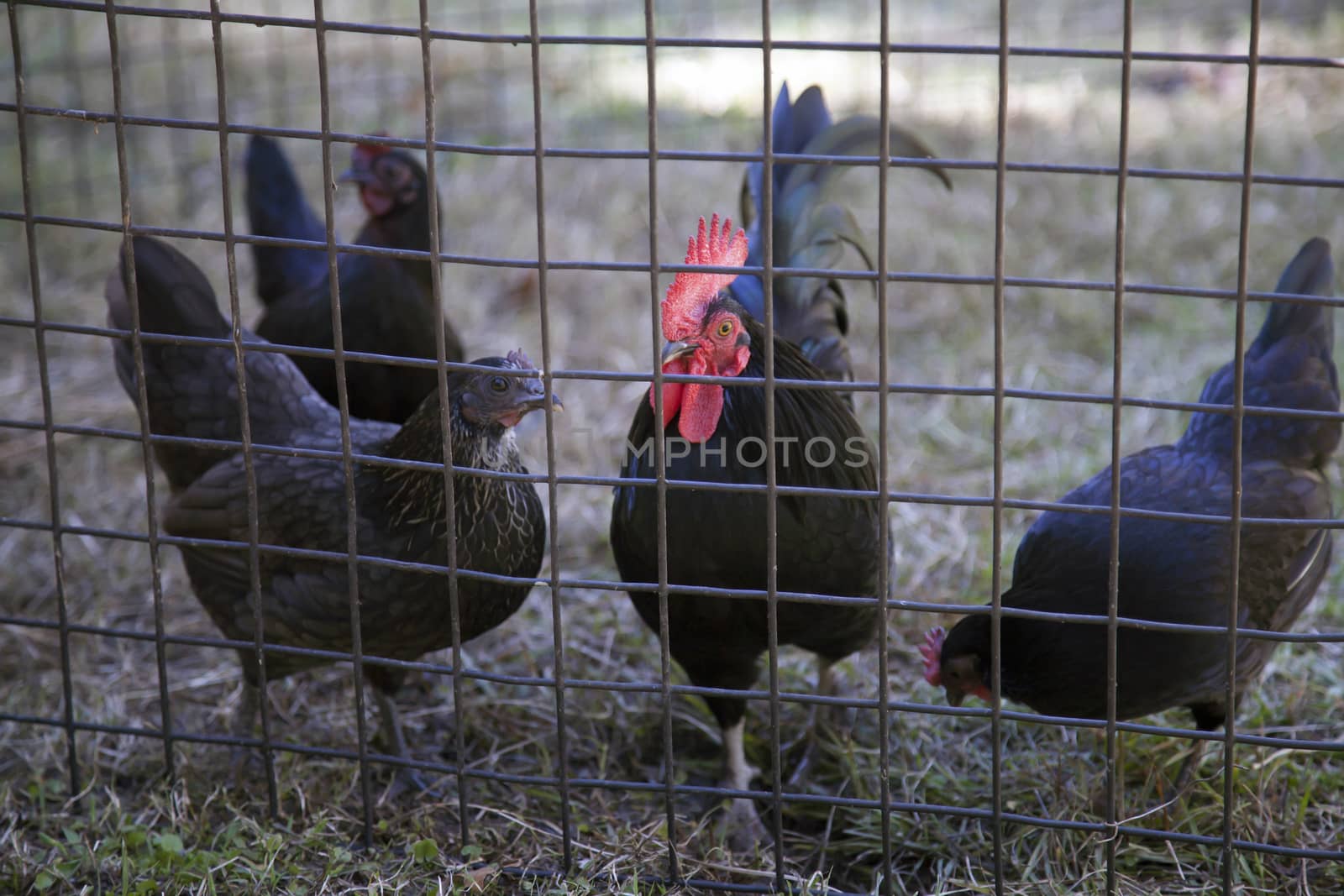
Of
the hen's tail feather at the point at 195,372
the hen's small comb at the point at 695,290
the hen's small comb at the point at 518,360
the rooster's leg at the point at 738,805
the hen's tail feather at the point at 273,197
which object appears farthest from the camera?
the hen's tail feather at the point at 273,197

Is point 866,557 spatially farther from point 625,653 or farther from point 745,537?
point 625,653

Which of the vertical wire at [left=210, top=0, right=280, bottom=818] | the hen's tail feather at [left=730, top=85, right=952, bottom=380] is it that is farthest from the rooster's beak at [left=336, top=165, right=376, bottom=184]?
the vertical wire at [left=210, top=0, right=280, bottom=818]

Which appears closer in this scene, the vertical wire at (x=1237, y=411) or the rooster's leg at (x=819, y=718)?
the vertical wire at (x=1237, y=411)

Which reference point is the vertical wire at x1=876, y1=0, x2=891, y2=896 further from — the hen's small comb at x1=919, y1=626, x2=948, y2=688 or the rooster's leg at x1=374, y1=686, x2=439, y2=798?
the rooster's leg at x1=374, y1=686, x2=439, y2=798

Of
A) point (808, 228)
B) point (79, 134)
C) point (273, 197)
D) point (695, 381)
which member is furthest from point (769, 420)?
point (79, 134)

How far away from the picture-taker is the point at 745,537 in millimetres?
2740

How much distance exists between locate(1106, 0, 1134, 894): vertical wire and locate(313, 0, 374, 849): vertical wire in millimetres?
1380

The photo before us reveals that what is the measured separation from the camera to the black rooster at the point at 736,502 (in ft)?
8.99

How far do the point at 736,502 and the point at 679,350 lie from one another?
359 mm

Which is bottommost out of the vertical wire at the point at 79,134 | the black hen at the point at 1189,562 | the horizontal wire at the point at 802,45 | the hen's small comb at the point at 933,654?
the hen's small comb at the point at 933,654

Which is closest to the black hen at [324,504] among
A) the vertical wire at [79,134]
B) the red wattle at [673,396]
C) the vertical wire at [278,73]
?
the red wattle at [673,396]

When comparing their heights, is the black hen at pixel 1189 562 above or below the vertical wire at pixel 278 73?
below

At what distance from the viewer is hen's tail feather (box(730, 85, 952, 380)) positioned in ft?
11.8

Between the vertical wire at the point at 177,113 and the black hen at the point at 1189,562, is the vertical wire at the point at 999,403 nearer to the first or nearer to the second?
the black hen at the point at 1189,562
